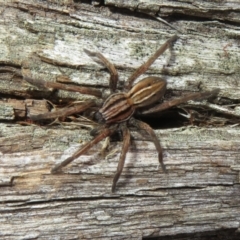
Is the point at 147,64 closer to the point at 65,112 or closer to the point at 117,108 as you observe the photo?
the point at 117,108

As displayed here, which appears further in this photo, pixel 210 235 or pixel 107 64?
pixel 210 235

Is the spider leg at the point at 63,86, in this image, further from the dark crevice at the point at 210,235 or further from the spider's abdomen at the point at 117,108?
the dark crevice at the point at 210,235

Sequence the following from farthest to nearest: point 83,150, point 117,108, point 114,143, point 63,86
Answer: point 117,108 < point 114,143 < point 63,86 < point 83,150

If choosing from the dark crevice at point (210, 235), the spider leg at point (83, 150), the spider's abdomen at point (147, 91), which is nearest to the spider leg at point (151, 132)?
the spider's abdomen at point (147, 91)

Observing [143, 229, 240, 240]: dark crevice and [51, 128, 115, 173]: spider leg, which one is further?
[143, 229, 240, 240]: dark crevice

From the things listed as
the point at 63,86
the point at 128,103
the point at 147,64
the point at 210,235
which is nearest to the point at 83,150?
the point at 63,86

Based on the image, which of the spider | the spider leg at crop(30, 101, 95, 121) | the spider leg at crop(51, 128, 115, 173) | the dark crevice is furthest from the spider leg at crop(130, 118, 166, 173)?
the dark crevice

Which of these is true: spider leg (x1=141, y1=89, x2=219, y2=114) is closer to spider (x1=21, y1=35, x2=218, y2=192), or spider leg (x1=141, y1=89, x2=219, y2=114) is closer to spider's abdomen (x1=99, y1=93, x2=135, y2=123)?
spider (x1=21, y1=35, x2=218, y2=192)
